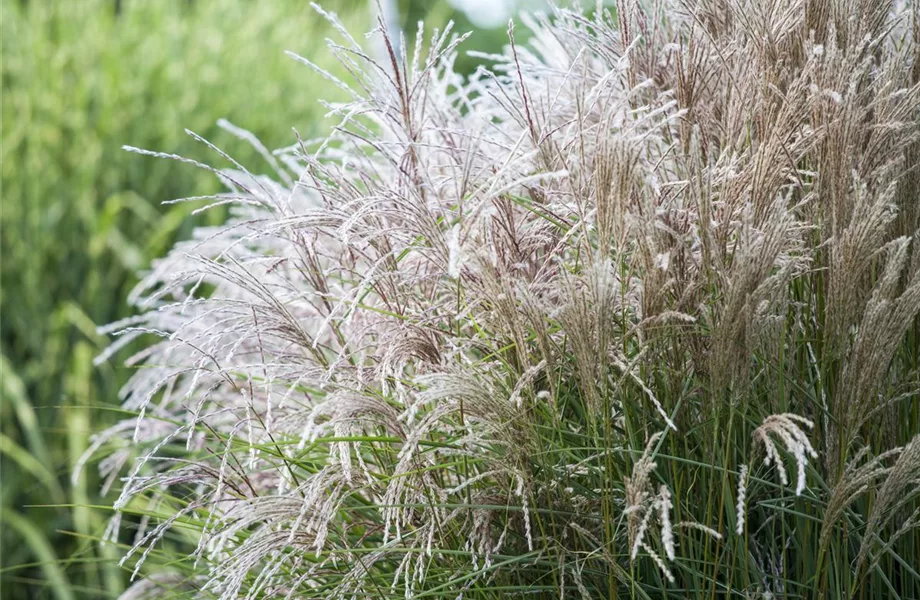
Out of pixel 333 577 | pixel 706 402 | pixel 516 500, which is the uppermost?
pixel 706 402

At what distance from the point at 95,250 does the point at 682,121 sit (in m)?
2.85

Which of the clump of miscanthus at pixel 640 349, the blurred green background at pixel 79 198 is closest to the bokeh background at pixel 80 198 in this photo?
the blurred green background at pixel 79 198

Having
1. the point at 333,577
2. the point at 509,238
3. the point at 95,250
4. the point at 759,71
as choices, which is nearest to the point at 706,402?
the point at 509,238

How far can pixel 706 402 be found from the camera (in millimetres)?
1401

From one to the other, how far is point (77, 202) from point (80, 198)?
0.02 metres

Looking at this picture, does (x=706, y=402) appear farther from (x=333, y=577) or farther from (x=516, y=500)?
(x=333, y=577)

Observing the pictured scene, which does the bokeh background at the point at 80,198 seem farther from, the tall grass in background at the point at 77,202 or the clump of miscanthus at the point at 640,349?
the clump of miscanthus at the point at 640,349

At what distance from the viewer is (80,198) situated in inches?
152

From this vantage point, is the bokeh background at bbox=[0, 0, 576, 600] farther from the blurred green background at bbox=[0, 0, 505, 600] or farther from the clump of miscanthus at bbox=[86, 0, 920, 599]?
the clump of miscanthus at bbox=[86, 0, 920, 599]

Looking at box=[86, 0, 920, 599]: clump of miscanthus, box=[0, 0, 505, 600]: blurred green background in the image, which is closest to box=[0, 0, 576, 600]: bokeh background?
box=[0, 0, 505, 600]: blurred green background

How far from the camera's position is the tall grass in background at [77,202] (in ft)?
11.4

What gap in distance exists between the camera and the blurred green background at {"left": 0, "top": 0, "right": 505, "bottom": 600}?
3480 mm

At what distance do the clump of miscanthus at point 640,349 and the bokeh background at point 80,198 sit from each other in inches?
76.7

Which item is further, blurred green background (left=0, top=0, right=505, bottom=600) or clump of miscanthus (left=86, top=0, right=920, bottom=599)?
blurred green background (left=0, top=0, right=505, bottom=600)
